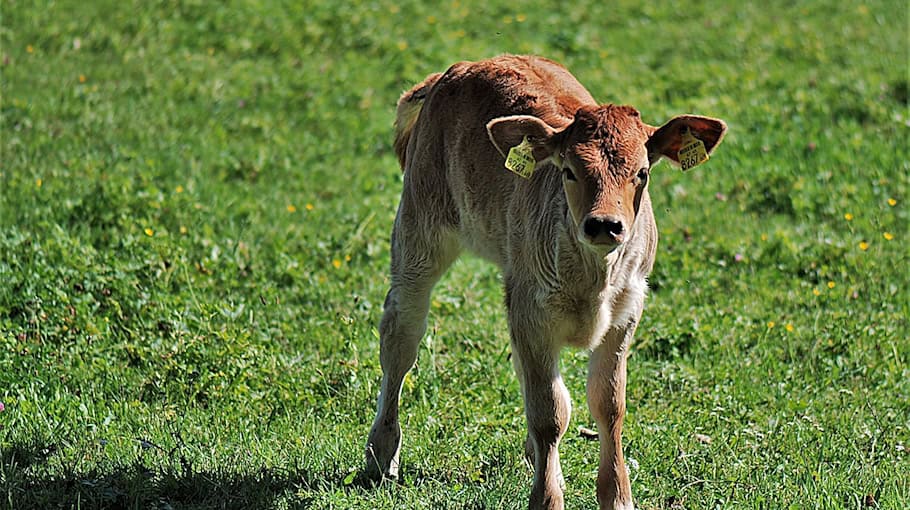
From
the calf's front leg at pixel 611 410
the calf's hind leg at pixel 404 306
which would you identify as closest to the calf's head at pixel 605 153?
the calf's front leg at pixel 611 410

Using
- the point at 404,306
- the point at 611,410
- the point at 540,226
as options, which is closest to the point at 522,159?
the point at 540,226

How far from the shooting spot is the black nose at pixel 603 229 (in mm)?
4543

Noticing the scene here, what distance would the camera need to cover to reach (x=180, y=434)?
20.5 feet

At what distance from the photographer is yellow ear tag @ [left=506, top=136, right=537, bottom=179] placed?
5129 millimetres

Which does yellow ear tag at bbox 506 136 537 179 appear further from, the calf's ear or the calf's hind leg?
the calf's hind leg

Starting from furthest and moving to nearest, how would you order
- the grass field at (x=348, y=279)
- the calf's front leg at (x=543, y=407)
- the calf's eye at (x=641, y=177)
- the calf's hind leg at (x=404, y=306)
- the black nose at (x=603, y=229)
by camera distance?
the calf's hind leg at (x=404, y=306) < the grass field at (x=348, y=279) < the calf's front leg at (x=543, y=407) < the calf's eye at (x=641, y=177) < the black nose at (x=603, y=229)

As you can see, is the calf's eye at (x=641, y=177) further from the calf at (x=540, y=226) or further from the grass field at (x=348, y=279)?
the grass field at (x=348, y=279)

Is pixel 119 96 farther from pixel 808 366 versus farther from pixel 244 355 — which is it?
pixel 808 366

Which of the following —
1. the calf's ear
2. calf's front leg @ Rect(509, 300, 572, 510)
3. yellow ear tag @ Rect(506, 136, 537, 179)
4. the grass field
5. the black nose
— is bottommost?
the grass field

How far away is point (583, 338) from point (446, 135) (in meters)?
1.60

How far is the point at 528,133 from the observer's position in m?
5.11

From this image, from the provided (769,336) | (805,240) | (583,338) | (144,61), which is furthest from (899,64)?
(583,338)

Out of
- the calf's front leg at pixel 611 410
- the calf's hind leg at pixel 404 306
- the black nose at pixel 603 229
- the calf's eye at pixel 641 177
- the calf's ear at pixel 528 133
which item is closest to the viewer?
the black nose at pixel 603 229

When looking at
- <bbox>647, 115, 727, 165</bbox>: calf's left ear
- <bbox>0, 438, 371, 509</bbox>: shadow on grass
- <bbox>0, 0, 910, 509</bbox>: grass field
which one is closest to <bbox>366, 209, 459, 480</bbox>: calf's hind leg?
<bbox>0, 0, 910, 509</bbox>: grass field
